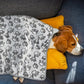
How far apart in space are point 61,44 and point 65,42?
0.17ft

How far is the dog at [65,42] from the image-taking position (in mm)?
1430

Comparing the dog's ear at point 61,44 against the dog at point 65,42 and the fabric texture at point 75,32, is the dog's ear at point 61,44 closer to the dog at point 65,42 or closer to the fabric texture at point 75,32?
the dog at point 65,42

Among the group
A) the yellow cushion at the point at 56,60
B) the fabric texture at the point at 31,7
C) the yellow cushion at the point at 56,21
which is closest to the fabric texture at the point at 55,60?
the yellow cushion at the point at 56,60

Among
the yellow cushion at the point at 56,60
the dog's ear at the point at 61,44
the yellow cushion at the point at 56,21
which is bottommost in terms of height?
the yellow cushion at the point at 56,60

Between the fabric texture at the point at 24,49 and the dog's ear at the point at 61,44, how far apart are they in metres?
0.12

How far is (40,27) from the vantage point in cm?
153

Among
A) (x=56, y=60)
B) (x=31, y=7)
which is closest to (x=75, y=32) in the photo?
(x=56, y=60)

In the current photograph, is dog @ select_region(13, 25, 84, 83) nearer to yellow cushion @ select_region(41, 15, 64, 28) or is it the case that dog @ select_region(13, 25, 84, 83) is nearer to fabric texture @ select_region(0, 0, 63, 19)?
yellow cushion @ select_region(41, 15, 64, 28)

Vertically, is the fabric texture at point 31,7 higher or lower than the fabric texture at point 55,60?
higher

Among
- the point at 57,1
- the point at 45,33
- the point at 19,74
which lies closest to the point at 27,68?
the point at 19,74

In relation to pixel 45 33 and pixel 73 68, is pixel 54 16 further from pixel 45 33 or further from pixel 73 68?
pixel 73 68

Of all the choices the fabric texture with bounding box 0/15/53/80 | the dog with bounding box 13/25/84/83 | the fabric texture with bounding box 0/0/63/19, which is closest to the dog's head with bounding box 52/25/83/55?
the dog with bounding box 13/25/84/83

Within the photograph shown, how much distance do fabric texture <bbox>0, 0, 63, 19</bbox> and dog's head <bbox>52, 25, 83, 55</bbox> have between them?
35cm

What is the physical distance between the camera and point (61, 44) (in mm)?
1428
